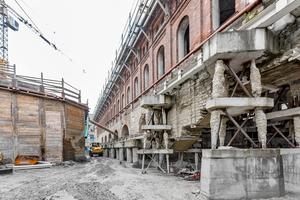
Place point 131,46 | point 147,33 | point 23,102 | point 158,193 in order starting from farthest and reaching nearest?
point 131,46 < point 147,33 < point 23,102 < point 158,193

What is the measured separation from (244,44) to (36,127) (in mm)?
14684

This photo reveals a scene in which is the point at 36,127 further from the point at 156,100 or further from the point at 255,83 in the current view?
the point at 255,83

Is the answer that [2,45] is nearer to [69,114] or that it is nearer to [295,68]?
[69,114]

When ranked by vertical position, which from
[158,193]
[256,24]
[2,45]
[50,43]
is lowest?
[158,193]

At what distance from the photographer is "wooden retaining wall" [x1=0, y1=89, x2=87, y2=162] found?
45.9 feet

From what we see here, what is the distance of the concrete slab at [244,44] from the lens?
17.2ft

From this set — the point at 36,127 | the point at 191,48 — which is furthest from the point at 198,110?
the point at 36,127

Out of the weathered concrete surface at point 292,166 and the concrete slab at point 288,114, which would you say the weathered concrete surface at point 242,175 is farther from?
the concrete slab at point 288,114

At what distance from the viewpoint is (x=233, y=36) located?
17.6 ft

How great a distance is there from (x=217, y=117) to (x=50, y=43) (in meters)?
51.2

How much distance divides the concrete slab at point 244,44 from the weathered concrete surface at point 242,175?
245 centimetres

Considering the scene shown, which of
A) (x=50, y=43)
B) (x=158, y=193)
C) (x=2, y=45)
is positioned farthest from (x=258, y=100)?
(x=50, y=43)

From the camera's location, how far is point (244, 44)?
5.29m

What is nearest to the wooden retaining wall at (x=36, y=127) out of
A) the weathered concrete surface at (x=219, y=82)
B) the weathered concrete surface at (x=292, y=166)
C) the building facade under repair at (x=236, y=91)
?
the building facade under repair at (x=236, y=91)
